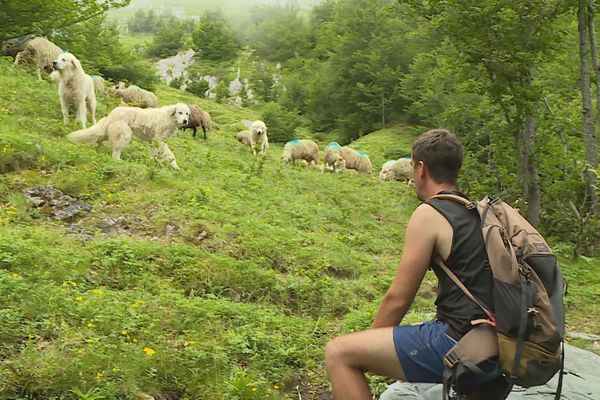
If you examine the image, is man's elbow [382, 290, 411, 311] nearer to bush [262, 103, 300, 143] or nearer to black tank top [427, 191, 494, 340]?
black tank top [427, 191, 494, 340]

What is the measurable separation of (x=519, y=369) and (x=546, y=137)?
10.1 metres

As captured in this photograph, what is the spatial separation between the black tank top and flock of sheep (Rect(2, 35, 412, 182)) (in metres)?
8.17

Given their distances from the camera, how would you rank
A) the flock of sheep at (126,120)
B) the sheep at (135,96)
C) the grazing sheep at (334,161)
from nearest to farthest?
the flock of sheep at (126,120) → the grazing sheep at (334,161) → the sheep at (135,96)

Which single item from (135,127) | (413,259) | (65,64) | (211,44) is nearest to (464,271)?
(413,259)

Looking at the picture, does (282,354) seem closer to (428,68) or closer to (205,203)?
(205,203)

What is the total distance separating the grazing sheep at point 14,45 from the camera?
650 inches

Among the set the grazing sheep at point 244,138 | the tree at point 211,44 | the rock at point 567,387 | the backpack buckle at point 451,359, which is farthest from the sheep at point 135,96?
the tree at point 211,44

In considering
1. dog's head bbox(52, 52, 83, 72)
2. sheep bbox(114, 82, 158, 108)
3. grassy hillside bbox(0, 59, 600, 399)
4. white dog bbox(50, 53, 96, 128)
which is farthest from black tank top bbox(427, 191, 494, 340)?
sheep bbox(114, 82, 158, 108)

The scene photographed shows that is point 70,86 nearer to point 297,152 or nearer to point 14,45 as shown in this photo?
point 14,45

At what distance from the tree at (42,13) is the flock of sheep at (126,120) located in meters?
0.50

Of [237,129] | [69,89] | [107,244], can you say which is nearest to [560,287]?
[107,244]

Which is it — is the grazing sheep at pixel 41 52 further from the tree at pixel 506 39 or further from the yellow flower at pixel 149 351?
the yellow flower at pixel 149 351

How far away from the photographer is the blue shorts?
2865 millimetres

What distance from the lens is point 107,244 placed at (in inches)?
242
